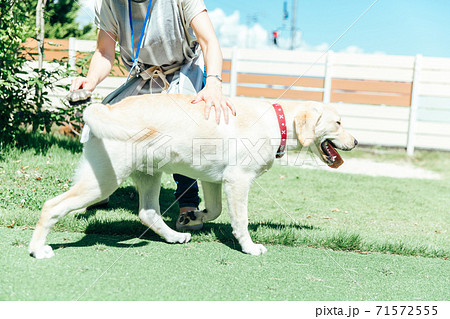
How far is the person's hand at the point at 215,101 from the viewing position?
2902mm

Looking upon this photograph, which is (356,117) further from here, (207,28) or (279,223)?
(207,28)

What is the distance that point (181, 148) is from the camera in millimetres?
2840

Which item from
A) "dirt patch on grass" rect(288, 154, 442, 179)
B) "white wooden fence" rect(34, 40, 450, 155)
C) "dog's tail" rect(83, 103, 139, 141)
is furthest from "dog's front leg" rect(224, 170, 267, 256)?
"white wooden fence" rect(34, 40, 450, 155)

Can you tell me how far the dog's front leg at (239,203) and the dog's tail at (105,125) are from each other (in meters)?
0.75

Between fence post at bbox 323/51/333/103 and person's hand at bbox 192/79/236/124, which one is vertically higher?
fence post at bbox 323/51/333/103

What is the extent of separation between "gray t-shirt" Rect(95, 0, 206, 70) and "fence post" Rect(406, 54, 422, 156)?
8.73 meters

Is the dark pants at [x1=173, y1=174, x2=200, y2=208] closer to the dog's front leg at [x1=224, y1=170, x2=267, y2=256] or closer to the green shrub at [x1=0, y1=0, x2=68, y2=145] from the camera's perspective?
the dog's front leg at [x1=224, y1=170, x2=267, y2=256]

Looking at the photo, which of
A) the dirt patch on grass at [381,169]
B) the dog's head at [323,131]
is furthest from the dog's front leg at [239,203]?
the dirt patch on grass at [381,169]

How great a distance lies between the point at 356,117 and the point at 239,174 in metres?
8.67

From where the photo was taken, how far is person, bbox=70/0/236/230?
314 cm

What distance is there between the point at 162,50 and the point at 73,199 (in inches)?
54.7

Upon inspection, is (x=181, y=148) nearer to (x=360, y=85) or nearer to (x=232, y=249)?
(x=232, y=249)

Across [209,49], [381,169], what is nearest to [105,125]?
[209,49]

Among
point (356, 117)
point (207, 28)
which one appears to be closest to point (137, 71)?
point (207, 28)
